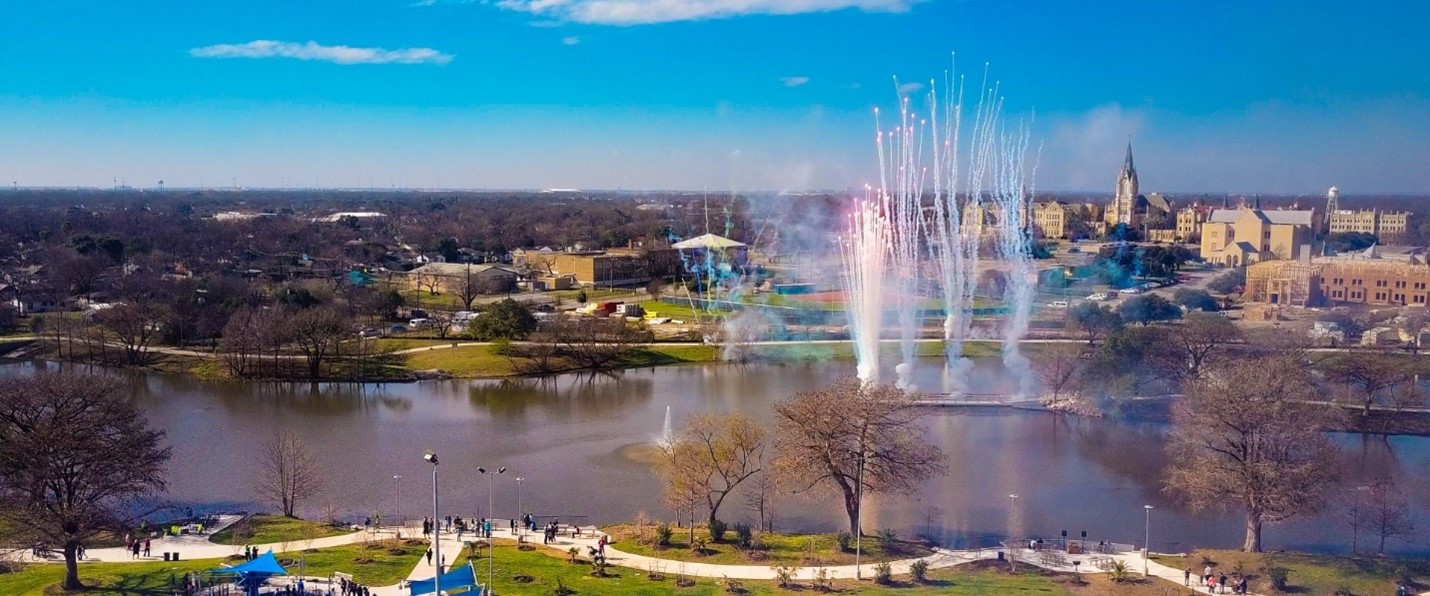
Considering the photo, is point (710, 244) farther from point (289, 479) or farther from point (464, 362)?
point (289, 479)

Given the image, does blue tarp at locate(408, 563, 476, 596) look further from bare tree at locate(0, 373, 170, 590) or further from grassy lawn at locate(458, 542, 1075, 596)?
bare tree at locate(0, 373, 170, 590)

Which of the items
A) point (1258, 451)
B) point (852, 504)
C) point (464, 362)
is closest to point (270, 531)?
point (852, 504)

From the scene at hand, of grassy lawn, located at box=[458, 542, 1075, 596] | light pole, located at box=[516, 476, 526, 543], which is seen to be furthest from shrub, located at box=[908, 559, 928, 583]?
light pole, located at box=[516, 476, 526, 543]

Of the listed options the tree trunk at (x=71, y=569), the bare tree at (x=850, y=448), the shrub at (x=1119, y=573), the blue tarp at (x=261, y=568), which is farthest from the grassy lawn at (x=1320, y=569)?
the tree trunk at (x=71, y=569)

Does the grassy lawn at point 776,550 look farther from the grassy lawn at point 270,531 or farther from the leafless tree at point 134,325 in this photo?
the leafless tree at point 134,325

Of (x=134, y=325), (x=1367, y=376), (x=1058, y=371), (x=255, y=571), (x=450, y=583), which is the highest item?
(x=134, y=325)

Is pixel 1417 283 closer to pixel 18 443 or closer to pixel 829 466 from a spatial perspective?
pixel 829 466
